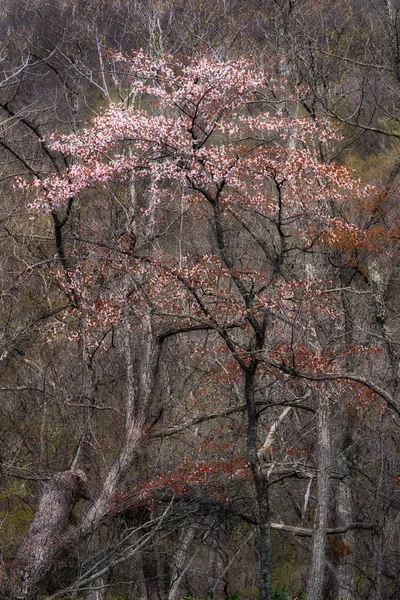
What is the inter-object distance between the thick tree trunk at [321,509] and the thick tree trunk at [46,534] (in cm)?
363

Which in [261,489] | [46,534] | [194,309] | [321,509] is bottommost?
[46,534]

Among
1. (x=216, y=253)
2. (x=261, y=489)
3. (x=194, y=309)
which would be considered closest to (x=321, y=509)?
(x=261, y=489)

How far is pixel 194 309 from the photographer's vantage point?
39.2 ft

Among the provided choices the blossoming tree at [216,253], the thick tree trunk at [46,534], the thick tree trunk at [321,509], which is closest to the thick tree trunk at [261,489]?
the blossoming tree at [216,253]

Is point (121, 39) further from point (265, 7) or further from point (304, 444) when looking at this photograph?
point (304, 444)

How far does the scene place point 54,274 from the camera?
1288 centimetres

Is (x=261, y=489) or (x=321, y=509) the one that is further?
(x=321, y=509)

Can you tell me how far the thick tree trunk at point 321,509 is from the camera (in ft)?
36.4

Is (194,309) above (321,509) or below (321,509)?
above

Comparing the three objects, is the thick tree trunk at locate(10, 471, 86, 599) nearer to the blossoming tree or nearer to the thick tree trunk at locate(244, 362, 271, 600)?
the blossoming tree

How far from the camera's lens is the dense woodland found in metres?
9.31

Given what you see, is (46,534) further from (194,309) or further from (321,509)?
(321,509)

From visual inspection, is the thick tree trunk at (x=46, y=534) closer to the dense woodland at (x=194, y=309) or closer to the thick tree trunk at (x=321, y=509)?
the dense woodland at (x=194, y=309)

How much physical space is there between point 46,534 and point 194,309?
4.28 metres
